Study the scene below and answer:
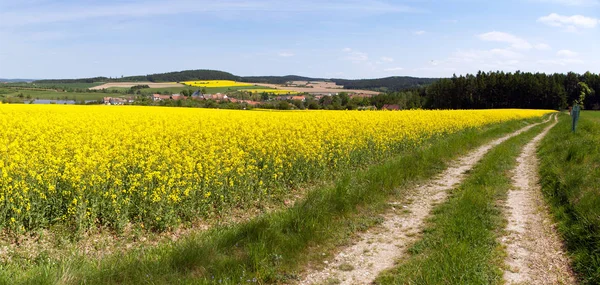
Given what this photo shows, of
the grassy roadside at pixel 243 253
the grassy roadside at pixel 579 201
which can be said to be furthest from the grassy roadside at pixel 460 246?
the grassy roadside at pixel 243 253

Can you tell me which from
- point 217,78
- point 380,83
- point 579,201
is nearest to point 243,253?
point 579,201

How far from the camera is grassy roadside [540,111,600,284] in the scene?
15.2 ft

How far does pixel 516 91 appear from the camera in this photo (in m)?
87.9

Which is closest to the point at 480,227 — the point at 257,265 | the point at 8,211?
the point at 257,265

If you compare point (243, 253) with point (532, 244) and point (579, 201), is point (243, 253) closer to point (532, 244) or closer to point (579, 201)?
point (532, 244)

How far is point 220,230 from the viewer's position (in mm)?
5824

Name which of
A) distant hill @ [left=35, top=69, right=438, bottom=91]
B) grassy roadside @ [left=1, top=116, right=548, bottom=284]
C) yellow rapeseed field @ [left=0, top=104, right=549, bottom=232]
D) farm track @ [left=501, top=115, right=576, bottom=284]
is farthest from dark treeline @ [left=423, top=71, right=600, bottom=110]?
grassy roadside @ [left=1, top=116, right=548, bottom=284]

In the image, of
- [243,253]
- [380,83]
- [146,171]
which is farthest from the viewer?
[380,83]

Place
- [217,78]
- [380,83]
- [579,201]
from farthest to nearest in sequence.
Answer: [380,83] → [217,78] → [579,201]

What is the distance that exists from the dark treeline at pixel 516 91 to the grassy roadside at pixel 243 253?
3598 inches

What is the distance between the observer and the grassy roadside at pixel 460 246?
4.25m

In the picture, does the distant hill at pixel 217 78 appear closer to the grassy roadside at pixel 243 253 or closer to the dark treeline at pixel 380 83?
the dark treeline at pixel 380 83

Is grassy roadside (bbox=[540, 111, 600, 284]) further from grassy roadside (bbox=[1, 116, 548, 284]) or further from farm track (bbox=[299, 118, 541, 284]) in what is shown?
grassy roadside (bbox=[1, 116, 548, 284])

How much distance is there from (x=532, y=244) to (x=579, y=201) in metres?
1.83
